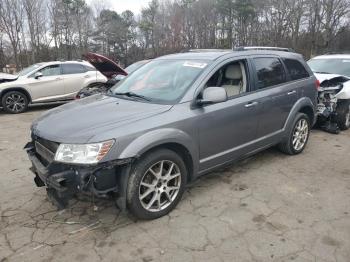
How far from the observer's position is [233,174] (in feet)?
15.4

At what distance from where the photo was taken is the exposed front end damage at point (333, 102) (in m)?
6.88

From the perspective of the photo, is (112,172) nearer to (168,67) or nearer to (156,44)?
(168,67)

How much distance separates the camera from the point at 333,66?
8.13 meters

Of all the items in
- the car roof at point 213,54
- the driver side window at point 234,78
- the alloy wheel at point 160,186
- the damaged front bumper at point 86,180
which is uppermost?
the car roof at point 213,54

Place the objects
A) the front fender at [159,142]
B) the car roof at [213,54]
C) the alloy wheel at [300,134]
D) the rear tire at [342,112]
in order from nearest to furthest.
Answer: the front fender at [159,142]
the car roof at [213,54]
the alloy wheel at [300,134]
the rear tire at [342,112]

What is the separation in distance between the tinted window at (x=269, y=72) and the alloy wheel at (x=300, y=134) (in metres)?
0.88

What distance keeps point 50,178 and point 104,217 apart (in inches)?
31.8

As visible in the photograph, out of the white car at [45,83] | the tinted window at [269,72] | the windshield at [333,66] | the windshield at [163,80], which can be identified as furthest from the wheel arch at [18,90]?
the windshield at [333,66]

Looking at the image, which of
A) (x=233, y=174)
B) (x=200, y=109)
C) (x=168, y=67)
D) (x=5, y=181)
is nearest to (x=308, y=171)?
(x=233, y=174)

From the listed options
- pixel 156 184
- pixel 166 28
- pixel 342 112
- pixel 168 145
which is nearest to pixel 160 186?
pixel 156 184

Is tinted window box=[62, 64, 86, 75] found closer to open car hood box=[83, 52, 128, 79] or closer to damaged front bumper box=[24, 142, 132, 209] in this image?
open car hood box=[83, 52, 128, 79]

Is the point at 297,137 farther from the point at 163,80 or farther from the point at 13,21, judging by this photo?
the point at 13,21

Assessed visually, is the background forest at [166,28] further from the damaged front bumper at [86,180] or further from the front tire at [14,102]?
the damaged front bumper at [86,180]

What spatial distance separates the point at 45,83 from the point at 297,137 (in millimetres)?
8022
